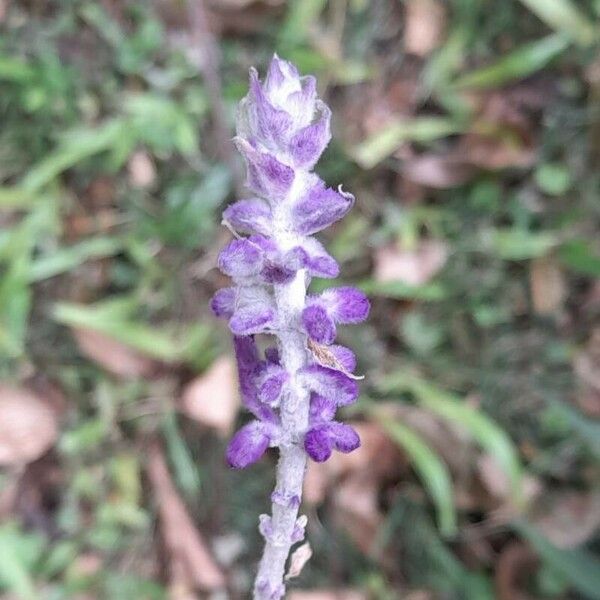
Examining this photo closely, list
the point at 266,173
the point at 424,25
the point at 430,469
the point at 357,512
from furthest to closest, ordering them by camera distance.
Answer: the point at 424,25 < the point at 357,512 < the point at 430,469 < the point at 266,173

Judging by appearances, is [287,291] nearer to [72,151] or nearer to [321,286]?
[321,286]

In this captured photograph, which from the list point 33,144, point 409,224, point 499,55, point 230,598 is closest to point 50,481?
point 230,598

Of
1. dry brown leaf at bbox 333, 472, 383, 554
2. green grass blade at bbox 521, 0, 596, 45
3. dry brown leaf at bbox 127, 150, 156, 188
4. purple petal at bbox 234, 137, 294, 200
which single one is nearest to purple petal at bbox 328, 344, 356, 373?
purple petal at bbox 234, 137, 294, 200

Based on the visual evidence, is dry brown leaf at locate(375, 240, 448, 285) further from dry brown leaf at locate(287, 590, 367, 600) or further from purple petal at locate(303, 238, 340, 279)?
purple petal at locate(303, 238, 340, 279)

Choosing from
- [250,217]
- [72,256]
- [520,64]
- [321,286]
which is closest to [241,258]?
[250,217]

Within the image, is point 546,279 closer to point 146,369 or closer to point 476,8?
point 476,8
